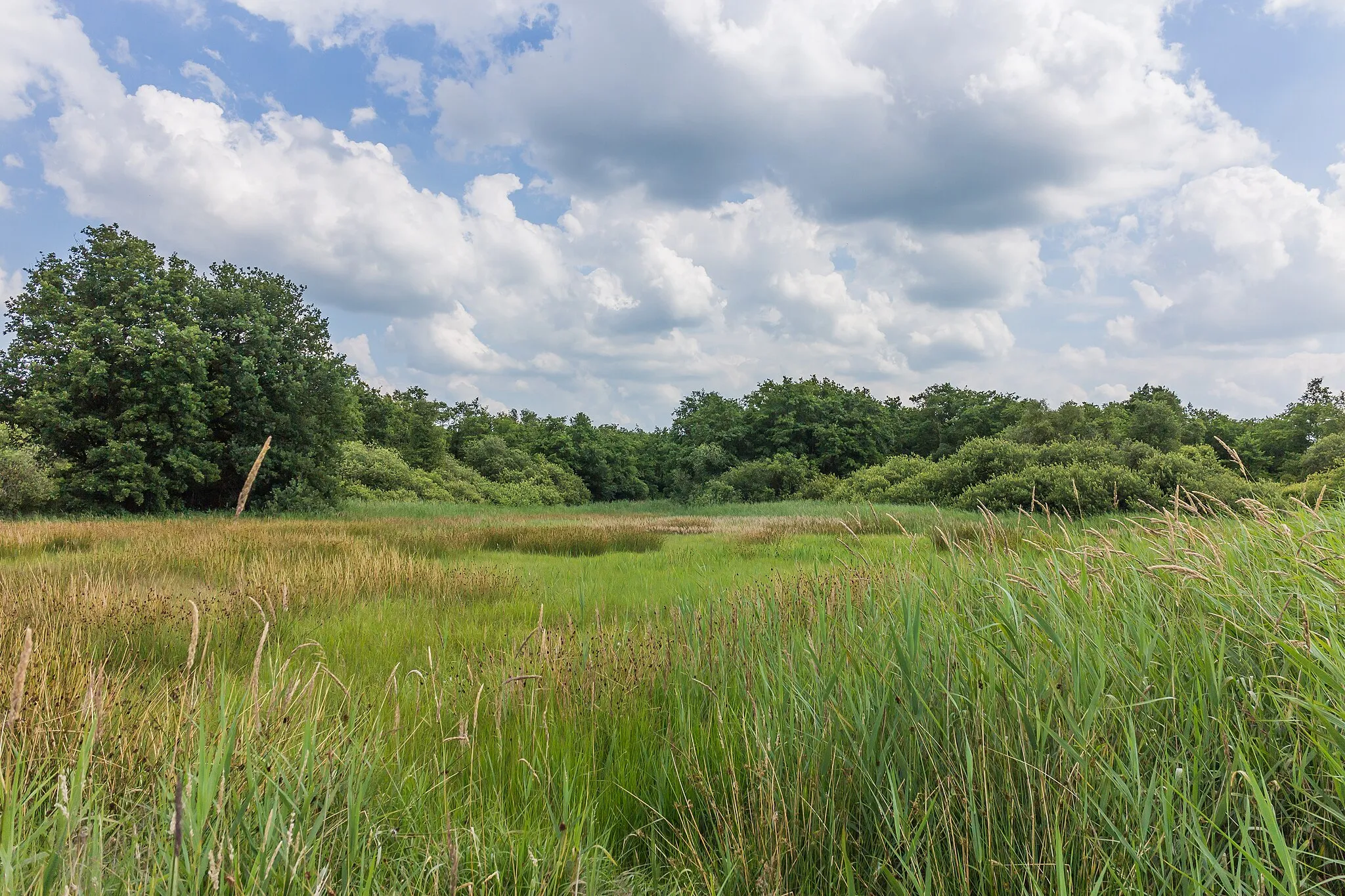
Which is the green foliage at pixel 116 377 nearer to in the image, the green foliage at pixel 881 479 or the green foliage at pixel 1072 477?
the green foliage at pixel 1072 477

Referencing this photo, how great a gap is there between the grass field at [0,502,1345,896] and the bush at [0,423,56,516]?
19.1m

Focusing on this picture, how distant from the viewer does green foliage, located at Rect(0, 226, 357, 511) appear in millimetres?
19062

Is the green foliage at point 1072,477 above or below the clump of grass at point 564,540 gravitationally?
above

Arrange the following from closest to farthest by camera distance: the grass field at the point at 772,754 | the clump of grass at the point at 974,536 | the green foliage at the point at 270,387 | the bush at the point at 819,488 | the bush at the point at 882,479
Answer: the grass field at the point at 772,754 → the clump of grass at the point at 974,536 → the green foliage at the point at 270,387 → the bush at the point at 882,479 → the bush at the point at 819,488

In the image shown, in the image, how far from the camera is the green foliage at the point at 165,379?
62.5ft

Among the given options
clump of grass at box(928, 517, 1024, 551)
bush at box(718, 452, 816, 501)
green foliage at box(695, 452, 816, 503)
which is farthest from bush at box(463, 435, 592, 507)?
clump of grass at box(928, 517, 1024, 551)

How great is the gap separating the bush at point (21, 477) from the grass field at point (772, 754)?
62.6 feet

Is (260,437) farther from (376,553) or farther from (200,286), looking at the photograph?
(376,553)

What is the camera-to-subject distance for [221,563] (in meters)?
7.37

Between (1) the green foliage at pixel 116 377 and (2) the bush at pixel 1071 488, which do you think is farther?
(1) the green foliage at pixel 116 377

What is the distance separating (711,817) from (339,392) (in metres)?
24.7

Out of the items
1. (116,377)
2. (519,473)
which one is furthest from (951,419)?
(116,377)

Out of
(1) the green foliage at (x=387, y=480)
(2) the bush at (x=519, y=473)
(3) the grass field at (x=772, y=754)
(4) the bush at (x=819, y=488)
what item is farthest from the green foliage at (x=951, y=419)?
(3) the grass field at (x=772, y=754)

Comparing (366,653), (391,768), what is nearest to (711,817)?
(391,768)
